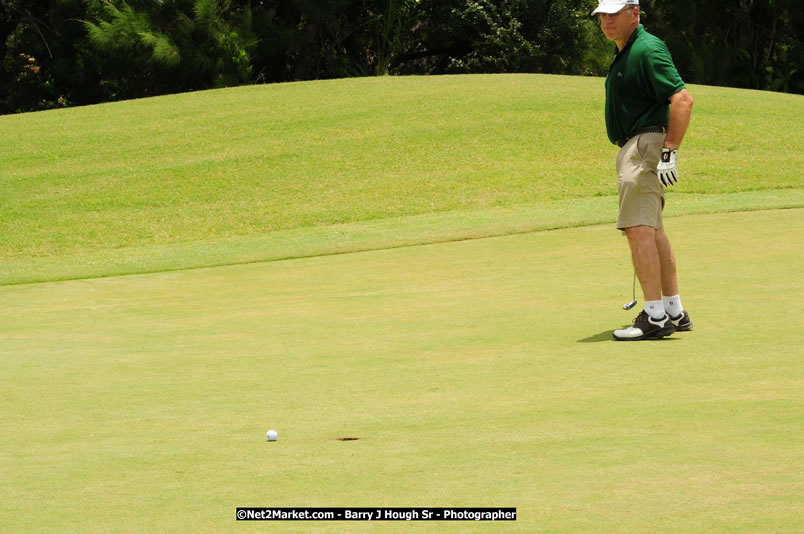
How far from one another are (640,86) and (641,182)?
0.59 m

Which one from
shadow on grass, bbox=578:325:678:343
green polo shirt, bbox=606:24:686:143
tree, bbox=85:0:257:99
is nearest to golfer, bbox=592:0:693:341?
green polo shirt, bbox=606:24:686:143

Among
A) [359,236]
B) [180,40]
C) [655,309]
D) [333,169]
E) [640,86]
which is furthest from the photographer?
[180,40]

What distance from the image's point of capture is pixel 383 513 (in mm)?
3633

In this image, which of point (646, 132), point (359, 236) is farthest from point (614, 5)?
point (359, 236)

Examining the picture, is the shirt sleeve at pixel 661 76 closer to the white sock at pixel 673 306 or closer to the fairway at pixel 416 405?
the white sock at pixel 673 306

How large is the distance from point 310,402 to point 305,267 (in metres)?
6.50

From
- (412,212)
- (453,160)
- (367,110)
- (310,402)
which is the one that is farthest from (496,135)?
(310,402)

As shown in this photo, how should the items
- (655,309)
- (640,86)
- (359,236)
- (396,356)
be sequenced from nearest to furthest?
(396,356), (655,309), (640,86), (359,236)

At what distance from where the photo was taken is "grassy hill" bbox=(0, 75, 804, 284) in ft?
53.1

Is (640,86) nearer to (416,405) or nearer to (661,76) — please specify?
(661,76)

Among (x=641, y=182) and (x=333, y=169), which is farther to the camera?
(x=333, y=169)

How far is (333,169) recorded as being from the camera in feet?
68.8

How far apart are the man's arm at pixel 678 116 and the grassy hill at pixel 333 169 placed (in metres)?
7.19

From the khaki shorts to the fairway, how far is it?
2.34 ft
